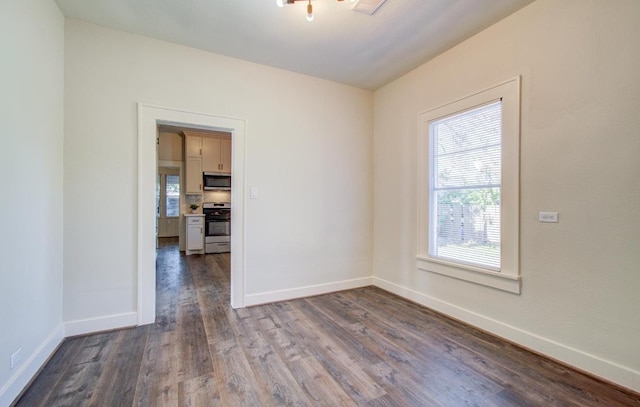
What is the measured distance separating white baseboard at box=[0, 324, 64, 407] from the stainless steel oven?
3918 millimetres

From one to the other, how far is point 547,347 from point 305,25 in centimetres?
339

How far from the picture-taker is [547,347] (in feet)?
7.23

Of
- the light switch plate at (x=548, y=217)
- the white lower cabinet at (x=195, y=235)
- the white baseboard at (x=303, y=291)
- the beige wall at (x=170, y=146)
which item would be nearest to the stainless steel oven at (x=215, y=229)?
the white lower cabinet at (x=195, y=235)

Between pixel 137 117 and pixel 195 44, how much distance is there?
968 mm

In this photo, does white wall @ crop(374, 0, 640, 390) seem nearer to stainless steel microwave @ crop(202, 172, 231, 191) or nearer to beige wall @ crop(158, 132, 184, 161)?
stainless steel microwave @ crop(202, 172, 231, 191)

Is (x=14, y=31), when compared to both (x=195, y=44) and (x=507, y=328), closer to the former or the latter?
(x=195, y=44)

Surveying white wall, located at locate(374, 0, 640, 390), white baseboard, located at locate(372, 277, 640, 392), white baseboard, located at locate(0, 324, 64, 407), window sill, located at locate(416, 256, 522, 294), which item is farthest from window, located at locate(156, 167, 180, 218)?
white wall, located at locate(374, 0, 640, 390)

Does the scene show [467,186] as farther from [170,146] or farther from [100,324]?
[170,146]

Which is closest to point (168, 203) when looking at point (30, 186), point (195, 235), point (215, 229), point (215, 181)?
point (215, 181)

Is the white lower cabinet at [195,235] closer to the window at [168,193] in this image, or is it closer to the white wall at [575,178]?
the window at [168,193]

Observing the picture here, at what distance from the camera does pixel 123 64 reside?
2.69 meters

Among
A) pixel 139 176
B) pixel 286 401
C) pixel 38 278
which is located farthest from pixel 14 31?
pixel 286 401

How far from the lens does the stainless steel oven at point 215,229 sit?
20.7 feet

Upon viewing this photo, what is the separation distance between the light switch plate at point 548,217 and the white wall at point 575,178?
5 cm
